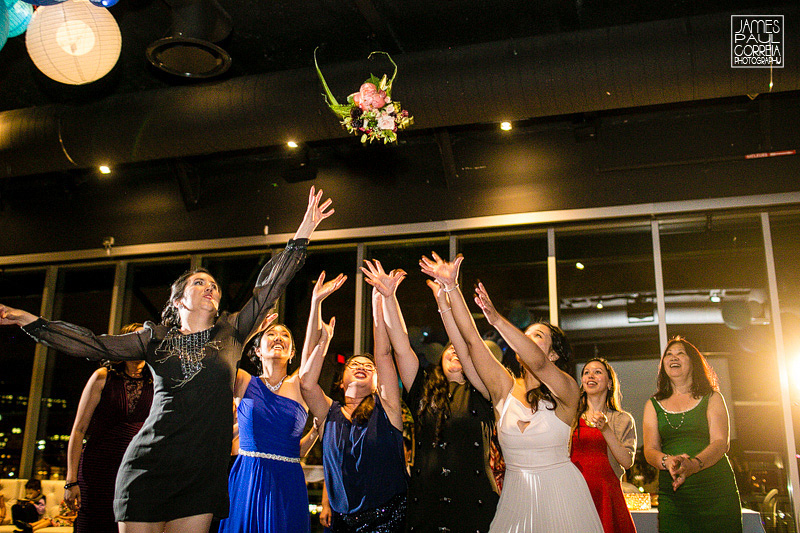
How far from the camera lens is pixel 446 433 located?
314 centimetres

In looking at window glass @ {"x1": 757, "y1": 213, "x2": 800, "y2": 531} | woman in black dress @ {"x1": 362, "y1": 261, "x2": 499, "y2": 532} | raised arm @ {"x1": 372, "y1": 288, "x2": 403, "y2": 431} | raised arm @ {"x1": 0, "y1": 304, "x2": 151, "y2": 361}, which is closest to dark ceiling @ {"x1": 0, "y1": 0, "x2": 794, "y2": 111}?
window glass @ {"x1": 757, "y1": 213, "x2": 800, "y2": 531}

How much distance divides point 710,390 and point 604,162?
2.61 meters

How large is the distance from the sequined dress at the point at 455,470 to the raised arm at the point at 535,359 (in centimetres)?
58

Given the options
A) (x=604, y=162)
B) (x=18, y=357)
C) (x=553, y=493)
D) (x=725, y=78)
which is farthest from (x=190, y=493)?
(x=18, y=357)

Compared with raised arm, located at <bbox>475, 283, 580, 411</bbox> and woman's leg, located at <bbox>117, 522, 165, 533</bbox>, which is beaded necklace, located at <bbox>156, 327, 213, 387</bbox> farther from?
raised arm, located at <bbox>475, 283, 580, 411</bbox>

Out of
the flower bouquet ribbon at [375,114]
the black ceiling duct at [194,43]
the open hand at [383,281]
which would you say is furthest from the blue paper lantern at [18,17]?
the open hand at [383,281]

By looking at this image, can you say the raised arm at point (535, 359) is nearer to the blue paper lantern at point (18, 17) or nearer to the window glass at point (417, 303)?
the blue paper lantern at point (18, 17)

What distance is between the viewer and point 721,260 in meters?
5.74

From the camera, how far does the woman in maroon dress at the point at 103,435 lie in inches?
148

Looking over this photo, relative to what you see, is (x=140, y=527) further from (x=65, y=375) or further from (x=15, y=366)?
(x=15, y=366)

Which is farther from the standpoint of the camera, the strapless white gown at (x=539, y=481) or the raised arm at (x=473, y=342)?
the raised arm at (x=473, y=342)

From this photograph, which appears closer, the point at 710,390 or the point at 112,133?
the point at 710,390

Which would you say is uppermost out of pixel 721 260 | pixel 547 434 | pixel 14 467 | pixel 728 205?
pixel 728 205

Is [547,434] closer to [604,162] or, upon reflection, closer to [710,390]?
[710,390]
